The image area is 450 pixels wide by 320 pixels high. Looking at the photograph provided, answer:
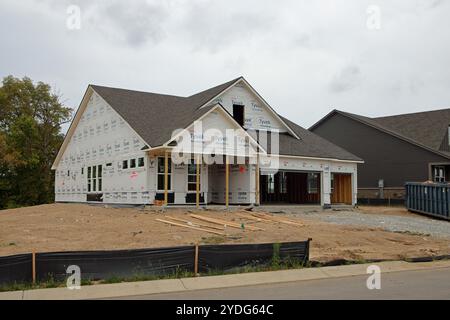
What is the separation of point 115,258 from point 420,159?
32844 mm

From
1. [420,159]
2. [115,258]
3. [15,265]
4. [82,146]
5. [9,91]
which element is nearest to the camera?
[15,265]

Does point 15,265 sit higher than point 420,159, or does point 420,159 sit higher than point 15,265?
point 420,159

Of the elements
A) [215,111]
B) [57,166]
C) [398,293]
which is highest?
[215,111]

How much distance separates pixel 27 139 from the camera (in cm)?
4969

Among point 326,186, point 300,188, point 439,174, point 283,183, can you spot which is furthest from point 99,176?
point 439,174

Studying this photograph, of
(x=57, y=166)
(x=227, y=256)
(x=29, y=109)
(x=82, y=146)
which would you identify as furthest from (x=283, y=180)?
(x=29, y=109)

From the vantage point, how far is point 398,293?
30.1ft

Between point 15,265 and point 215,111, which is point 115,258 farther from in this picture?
point 215,111

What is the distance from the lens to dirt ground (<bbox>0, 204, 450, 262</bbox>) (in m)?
14.3

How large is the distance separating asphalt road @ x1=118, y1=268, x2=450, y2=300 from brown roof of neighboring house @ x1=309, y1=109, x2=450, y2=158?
28951mm

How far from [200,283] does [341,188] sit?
25334 millimetres

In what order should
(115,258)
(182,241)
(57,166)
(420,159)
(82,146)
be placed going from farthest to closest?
(57,166), (420,159), (82,146), (182,241), (115,258)

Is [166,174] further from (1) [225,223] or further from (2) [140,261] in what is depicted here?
(2) [140,261]

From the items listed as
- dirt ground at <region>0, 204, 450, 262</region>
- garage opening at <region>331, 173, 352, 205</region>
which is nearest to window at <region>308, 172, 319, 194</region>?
garage opening at <region>331, 173, 352, 205</region>
